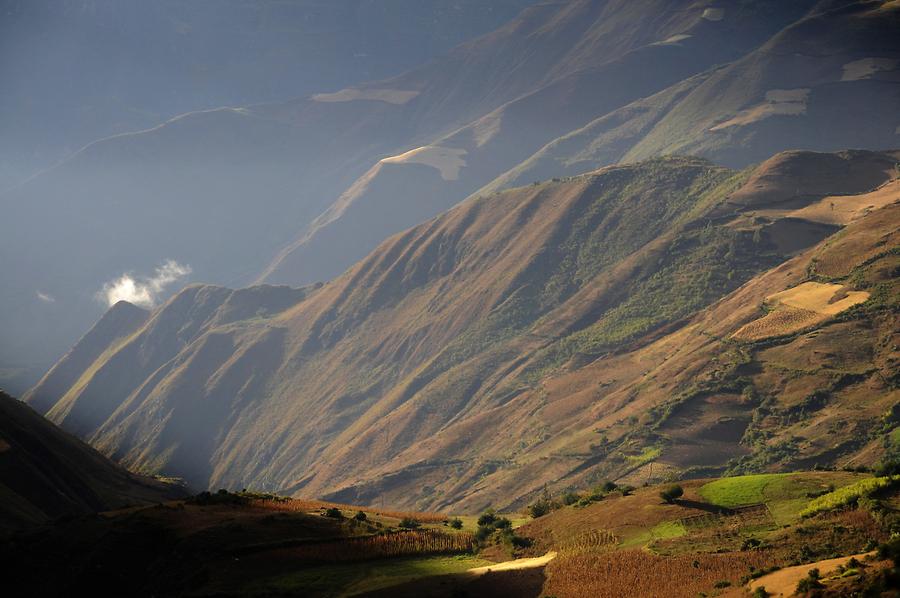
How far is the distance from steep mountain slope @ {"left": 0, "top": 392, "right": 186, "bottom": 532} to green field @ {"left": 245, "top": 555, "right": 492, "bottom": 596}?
35.1m

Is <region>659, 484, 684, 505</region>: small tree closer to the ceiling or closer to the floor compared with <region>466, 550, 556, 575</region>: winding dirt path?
closer to the ceiling

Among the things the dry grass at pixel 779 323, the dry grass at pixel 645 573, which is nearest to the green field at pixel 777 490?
the dry grass at pixel 645 573

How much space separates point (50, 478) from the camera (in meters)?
99.2

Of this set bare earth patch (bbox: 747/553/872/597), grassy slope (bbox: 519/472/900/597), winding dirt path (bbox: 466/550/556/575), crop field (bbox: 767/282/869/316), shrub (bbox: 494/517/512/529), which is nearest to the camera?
bare earth patch (bbox: 747/553/872/597)

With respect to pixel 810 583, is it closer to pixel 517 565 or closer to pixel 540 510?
pixel 517 565

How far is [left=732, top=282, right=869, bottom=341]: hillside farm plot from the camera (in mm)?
149250

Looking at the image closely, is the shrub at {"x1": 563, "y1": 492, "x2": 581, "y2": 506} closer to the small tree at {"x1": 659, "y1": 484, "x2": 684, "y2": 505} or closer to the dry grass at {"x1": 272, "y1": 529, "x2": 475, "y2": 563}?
the small tree at {"x1": 659, "y1": 484, "x2": 684, "y2": 505}

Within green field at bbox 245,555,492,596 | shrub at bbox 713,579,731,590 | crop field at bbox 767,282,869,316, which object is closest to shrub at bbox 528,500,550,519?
green field at bbox 245,555,492,596

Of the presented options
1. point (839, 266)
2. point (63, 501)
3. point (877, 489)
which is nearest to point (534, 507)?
point (877, 489)

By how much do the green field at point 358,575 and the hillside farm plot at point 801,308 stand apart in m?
114

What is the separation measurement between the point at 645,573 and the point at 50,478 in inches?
3140

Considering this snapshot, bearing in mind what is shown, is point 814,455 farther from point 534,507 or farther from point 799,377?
point 534,507

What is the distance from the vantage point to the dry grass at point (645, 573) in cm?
4428

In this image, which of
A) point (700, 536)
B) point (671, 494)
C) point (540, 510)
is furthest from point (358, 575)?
point (671, 494)
